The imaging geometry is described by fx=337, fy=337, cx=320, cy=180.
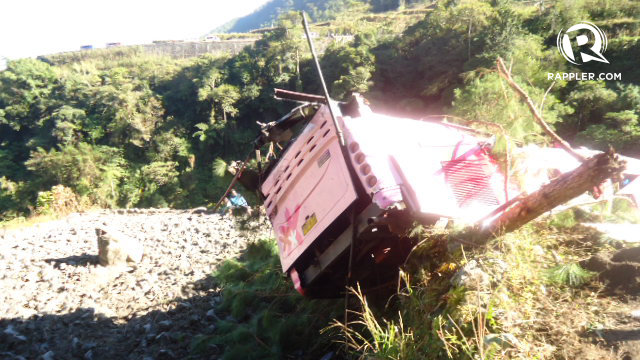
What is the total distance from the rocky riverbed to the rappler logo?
491 inches

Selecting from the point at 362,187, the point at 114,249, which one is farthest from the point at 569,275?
the point at 114,249

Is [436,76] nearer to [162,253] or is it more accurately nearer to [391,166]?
[162,253]

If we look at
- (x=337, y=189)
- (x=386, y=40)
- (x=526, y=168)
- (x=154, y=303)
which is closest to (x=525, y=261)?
(x=526, y=168)

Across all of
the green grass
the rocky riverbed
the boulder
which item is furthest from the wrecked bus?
the boulder

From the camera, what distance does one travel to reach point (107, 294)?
5238 millimetres

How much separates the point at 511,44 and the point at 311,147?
17.7 m

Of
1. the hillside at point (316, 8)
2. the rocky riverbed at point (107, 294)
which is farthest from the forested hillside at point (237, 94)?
the rocky riverbed at point (107, 294)

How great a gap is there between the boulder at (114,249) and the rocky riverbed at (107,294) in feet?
0.46

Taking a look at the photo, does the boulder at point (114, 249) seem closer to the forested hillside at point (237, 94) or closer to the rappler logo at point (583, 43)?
the forested hillside at point (237, 94)

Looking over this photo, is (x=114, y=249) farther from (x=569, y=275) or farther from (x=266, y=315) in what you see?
(x=569, y=275)

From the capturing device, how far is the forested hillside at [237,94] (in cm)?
1492

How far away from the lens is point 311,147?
2605 mm

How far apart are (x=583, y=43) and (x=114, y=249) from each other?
Result: 54.8 ft

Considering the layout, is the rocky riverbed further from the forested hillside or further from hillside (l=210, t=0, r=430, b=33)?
hillside (l=210, t=0, r=430, b=33)
